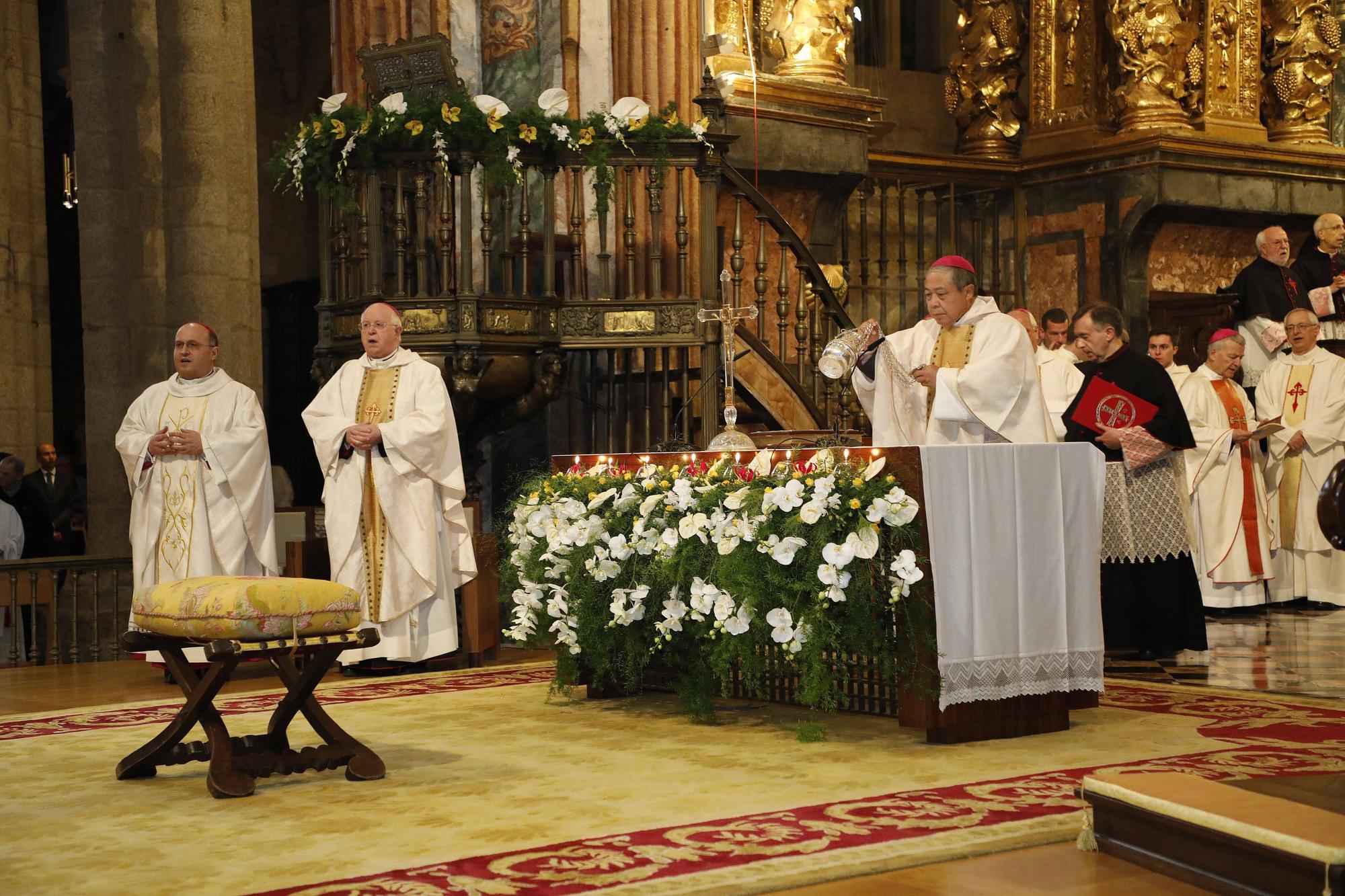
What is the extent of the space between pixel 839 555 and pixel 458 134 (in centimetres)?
427

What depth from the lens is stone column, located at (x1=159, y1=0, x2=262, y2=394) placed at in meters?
10.4

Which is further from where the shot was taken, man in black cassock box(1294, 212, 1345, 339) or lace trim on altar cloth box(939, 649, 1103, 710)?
man in black cassock box(1294, 212, 1345, 339)

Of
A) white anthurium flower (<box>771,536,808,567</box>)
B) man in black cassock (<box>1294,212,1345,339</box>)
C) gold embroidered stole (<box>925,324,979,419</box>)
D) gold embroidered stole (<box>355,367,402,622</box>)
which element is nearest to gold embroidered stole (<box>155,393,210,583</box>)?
gold embroidered stole (<box>355,367,402,622</box>)

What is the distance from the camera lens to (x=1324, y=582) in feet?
36.1

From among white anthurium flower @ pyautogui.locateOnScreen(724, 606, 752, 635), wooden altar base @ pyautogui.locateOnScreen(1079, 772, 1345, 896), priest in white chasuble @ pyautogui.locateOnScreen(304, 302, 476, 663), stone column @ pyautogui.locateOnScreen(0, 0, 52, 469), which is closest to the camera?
wooden altar base @ pyautogui.locateOnScreen(1079, 772, 1345, 896)

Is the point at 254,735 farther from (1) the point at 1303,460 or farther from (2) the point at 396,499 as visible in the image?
(1) the point at 1303,460

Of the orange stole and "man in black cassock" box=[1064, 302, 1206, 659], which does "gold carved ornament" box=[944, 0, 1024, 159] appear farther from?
"man in black cassock" box=[1064, 302, 1206, 659]

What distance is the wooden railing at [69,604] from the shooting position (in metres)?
8.88

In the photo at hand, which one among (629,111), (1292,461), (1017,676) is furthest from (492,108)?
(1292,461)

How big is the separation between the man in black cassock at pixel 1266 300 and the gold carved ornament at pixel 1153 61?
227cm

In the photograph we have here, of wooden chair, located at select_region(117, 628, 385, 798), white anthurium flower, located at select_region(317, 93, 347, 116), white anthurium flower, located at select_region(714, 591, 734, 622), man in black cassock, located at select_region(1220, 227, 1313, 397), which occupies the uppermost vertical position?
white anthurium flower, located at select_region(317, 93, 347, 116)

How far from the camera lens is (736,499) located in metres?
5.57

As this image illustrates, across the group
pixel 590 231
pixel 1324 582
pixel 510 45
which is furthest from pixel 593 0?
pixel 1324 582

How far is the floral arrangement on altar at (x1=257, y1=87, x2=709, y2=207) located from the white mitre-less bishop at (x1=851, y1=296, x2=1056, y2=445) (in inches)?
110
